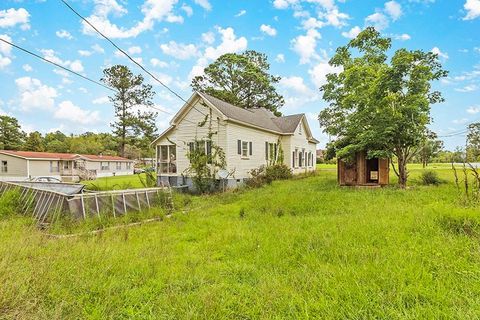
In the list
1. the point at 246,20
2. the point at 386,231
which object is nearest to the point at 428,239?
the point at 386,231

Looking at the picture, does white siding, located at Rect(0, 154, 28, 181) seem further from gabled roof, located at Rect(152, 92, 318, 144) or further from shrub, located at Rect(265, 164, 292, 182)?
shrub, located at Rect(265, 164, 292, 182)

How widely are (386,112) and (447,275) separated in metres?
10.3

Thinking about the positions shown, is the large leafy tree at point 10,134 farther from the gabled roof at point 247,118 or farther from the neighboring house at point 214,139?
the gabled roof at point 247,118

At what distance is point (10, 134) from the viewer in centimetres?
4775

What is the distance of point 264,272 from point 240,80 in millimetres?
31978

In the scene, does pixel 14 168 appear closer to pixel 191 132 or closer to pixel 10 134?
pixel 10 134

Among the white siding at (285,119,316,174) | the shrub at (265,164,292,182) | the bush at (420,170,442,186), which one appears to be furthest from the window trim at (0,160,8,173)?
the bush at (420,170,442,186)

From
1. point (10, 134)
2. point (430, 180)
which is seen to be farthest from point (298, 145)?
point (10, 134)

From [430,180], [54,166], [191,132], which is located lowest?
[430,180]

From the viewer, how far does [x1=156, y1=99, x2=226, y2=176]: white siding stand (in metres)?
15.7

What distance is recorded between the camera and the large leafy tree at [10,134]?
4678 centimetres

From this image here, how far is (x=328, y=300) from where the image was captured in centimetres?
302

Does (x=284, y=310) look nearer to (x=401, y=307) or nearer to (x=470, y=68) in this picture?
(x=401, y=307)

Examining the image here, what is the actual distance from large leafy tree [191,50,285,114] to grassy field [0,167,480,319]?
28.6 m
